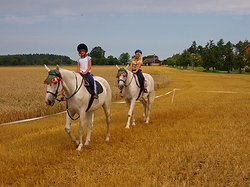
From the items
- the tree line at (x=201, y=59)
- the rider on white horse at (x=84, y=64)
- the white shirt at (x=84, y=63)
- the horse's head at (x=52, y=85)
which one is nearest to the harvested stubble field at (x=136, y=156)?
the horse's head at (x=52, y=85)

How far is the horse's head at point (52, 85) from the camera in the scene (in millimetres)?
6807

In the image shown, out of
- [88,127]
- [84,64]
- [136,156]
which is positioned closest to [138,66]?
[84,64]

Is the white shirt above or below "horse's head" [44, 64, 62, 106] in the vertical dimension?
above

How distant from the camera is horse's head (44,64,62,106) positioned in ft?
22.3

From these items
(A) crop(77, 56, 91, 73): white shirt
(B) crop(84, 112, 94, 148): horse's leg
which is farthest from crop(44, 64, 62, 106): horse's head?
(B) crop(84, 112, 94, 148): horse's leg

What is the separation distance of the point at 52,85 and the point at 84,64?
182 centimetres

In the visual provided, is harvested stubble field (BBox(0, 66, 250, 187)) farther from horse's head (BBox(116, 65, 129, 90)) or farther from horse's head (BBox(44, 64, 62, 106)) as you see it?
horse's head (BBox(116, 65, 129, 90))

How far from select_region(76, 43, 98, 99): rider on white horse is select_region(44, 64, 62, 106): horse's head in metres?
1.28

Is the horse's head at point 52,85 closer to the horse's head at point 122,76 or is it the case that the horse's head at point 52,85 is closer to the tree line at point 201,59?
the horse's head at point 122,76

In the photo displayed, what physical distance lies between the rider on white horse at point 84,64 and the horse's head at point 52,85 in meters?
1.28

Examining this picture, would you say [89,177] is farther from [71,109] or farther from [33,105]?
[33,105]

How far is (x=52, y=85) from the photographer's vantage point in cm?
686

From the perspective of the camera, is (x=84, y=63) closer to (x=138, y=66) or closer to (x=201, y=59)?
(x=138, y=66)

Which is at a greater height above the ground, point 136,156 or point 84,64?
point 84,64
